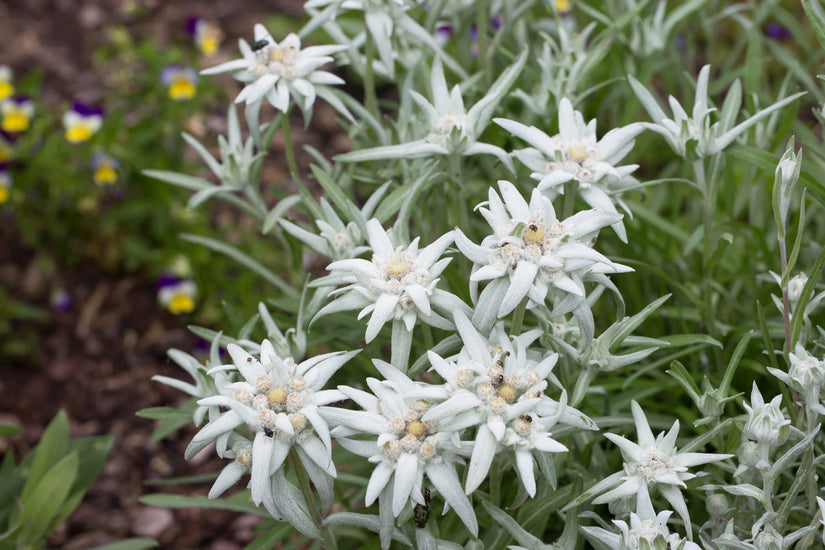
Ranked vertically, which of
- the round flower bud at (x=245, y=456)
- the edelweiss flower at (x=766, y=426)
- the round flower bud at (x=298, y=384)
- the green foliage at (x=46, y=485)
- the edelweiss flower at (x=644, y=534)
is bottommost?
the green foliage at (x=46, y=485)

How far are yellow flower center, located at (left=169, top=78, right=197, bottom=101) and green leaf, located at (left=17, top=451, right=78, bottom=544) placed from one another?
2.27 m

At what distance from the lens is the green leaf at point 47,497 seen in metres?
2.77

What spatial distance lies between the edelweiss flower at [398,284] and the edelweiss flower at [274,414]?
0.14m

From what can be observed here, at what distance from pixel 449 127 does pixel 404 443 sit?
3.28 feet

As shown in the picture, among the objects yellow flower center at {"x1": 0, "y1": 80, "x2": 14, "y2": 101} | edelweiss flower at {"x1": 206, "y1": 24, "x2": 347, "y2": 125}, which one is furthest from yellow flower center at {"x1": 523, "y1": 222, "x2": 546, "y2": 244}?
yellow flower center at {"x1": 0, "y1": 80, "x2": 14, "y2": 101}

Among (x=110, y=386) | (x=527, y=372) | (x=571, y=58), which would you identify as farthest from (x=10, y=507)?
(x=571, y=58)

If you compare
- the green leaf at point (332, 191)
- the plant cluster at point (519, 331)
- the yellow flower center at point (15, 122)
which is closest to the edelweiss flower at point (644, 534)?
the plant cluster at point (519, 331)

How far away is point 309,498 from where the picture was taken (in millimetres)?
2008

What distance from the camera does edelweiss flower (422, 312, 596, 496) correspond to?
5.77 ft

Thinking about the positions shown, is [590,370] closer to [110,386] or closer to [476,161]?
[476,161]

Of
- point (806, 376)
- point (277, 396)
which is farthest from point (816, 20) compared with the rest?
point (277, 396)

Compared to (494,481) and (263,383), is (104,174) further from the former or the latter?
(494,481)

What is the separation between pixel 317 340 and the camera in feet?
8.69

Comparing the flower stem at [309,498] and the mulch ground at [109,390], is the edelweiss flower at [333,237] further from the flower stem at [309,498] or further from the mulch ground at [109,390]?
the mulch ground at [109,390]
